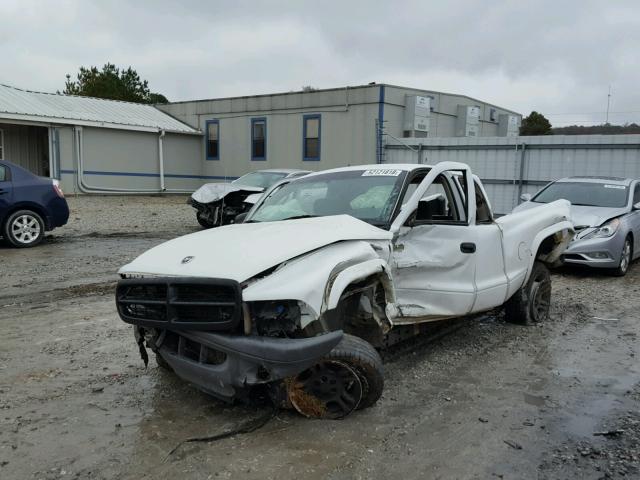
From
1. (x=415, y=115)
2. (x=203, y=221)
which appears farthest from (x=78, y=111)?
(x=415, y=115)

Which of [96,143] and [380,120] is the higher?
[380,120]

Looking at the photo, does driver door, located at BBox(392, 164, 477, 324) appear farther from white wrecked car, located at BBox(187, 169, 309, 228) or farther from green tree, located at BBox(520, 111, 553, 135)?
green tree, located at BBox(520, 111, 553, 135)

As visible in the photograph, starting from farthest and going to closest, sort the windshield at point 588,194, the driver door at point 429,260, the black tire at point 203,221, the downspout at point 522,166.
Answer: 1. the downspout at point 522,166
2. the black tire at point 203,221
3. the windshield at point 588,194
4. the driver door at point 429,260

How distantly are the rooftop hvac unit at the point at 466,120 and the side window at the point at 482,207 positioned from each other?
1956 centimetres

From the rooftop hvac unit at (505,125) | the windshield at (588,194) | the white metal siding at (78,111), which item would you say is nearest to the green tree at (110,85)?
the white metal siding at (78,111)

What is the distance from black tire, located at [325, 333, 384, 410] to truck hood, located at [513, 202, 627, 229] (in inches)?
236

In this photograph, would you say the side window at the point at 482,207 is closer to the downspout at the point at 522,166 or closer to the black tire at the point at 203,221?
the black tire at the point at 203,221

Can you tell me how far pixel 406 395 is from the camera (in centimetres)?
431

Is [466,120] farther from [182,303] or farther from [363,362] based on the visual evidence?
[182,303]

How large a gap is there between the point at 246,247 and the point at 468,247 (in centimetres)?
206

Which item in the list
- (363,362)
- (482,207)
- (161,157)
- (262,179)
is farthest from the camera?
(161,157)

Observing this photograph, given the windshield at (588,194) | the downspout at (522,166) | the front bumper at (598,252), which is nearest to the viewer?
the front bumper at (598,252)

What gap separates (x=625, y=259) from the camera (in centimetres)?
922

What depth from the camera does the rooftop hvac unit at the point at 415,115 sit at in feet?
71.5
